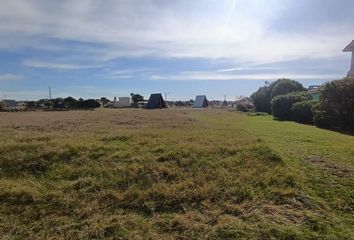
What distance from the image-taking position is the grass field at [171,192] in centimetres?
444

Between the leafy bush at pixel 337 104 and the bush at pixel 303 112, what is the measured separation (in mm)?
3379

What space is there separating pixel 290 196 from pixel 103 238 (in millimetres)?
3042

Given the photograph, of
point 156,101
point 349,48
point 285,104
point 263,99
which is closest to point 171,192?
point 285,104

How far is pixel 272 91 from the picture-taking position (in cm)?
3653

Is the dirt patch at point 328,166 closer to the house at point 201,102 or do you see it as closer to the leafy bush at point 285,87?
the leafy bush at point 285,87

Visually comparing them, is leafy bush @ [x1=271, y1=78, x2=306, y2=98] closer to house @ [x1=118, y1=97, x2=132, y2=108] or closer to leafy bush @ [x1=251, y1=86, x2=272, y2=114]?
leafy bush @ [x1=251, y1=86, x2=272, y2=114]

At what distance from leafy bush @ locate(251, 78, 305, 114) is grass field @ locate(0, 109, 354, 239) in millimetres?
27866

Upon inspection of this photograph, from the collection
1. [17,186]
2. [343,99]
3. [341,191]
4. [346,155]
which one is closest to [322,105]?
[343,99]

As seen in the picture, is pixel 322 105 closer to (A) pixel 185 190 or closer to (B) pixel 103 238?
(A) pixel 185 190

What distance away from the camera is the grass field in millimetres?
4441

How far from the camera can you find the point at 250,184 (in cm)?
582

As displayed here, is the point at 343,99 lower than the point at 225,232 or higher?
higher

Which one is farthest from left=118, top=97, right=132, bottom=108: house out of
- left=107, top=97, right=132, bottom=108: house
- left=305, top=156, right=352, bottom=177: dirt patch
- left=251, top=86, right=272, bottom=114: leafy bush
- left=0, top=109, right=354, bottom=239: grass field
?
left=305, top=156, right=352, bottom=177: dirt patch

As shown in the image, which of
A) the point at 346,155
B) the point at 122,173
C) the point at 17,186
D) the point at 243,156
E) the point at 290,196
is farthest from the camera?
the point at 346,155
